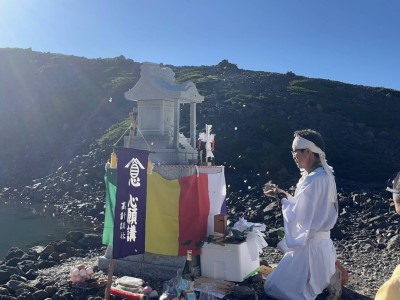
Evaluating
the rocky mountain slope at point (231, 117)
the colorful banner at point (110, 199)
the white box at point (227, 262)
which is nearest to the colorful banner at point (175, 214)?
the white box at point (227, 262)

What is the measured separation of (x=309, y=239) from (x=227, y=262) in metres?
1.88

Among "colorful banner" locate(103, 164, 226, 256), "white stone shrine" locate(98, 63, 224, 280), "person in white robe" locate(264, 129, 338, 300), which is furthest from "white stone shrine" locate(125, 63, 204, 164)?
"person in white robe" locate(264, 129, 338, 300)

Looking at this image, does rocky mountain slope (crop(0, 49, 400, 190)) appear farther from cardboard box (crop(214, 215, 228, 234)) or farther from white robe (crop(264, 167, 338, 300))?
white robe (crop(264, 167, 338, 300))

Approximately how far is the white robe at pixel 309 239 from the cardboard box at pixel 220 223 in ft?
4.93

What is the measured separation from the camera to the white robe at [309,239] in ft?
26.4

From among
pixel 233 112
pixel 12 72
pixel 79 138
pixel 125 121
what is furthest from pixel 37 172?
pixel 12 72

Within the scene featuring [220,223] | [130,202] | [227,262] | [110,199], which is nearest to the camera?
[130,202]

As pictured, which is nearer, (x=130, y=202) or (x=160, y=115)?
(x=130, y=202)

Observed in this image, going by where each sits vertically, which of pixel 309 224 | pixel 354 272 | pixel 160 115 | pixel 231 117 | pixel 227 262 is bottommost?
pixel 354 272

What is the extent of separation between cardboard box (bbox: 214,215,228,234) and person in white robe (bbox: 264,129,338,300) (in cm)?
148

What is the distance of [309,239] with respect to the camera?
8.33 m

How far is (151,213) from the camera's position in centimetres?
970

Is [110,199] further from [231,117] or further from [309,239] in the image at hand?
[231,117]

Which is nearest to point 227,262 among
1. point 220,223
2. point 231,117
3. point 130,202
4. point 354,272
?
point 220,223
